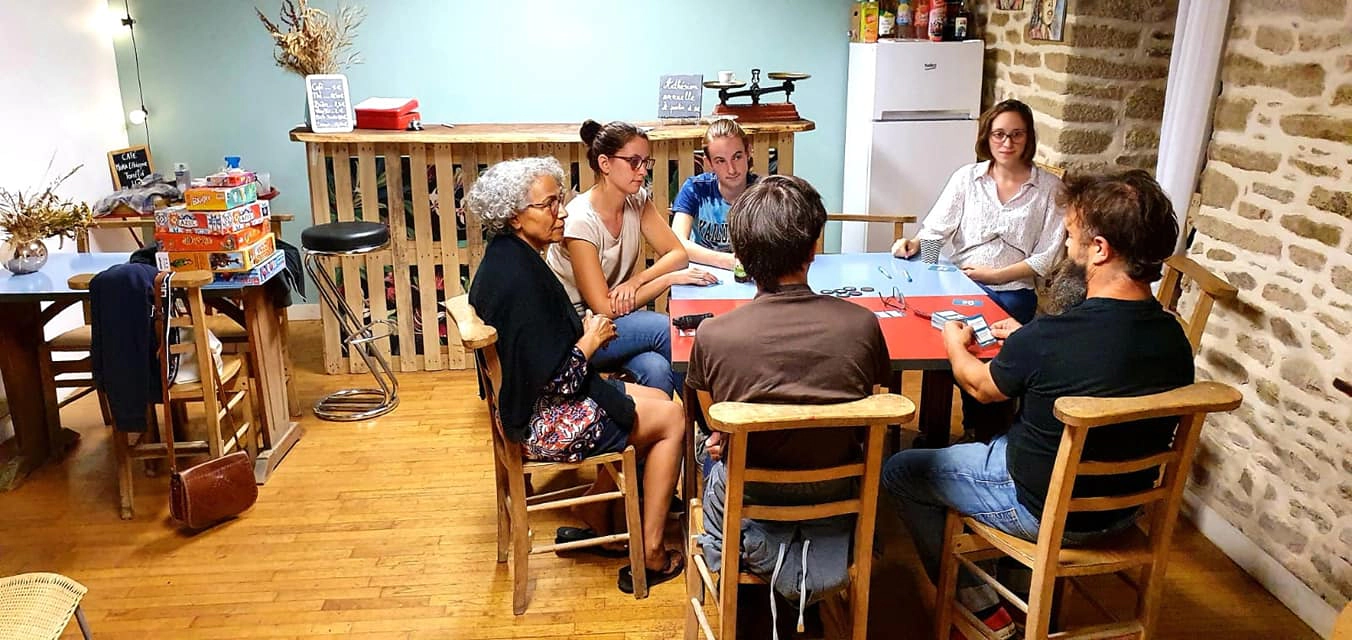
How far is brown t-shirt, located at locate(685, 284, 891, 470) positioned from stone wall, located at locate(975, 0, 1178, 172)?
2354 mm

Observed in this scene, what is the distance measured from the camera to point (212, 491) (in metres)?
3.06

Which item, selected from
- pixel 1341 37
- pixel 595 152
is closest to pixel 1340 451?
pixel 1341 37

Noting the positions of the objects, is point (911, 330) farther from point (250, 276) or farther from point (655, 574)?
point (250, 276)

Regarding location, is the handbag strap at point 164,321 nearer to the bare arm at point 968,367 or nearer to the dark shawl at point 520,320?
the dark shawl at point 520,320

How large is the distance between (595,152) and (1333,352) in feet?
6.92

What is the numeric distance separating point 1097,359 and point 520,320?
4.31ft

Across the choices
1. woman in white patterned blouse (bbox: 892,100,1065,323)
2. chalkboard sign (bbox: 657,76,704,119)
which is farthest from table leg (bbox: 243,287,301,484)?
woman in white patterned blouse (bbox: 892,100,1065,323)

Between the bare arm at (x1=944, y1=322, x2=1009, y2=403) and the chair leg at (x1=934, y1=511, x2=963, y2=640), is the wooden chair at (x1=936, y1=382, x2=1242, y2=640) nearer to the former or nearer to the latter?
the chair leg at (x1=934, y1=511, x2=963, y2=640)

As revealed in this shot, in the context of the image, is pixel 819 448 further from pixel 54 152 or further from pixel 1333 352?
pixel 54 152

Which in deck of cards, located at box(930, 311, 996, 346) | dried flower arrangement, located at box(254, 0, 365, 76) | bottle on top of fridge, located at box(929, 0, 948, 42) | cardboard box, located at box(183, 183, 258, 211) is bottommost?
deck of cards, located at box(930, 311, 996, 346)

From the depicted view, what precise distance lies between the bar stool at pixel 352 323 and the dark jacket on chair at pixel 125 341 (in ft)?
2.47

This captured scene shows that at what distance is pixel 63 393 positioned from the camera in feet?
13.9

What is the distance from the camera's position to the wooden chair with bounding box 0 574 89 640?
195 centimetres

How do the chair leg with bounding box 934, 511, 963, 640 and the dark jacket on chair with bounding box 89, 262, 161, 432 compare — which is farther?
the dark jacket on chair with bounding box 89, 262, 161, 432
